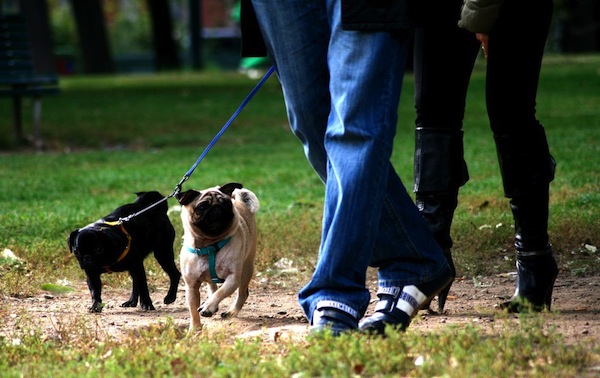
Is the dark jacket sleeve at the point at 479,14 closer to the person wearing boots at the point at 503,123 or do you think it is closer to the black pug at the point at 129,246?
the person wearing boots at the point at 503,123

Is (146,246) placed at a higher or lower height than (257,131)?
higher

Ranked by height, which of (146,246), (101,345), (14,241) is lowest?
(14,241)

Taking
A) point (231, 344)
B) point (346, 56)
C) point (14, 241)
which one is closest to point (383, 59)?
point (346, 56)

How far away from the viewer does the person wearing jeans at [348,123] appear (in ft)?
13.3

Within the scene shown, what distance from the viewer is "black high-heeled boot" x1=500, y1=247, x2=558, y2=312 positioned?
4.89 meters

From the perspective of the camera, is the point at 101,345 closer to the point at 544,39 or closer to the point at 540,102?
the point at 544,39

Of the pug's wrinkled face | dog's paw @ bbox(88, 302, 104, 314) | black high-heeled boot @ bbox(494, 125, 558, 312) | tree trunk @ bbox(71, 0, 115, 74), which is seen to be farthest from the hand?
tree trunk @ bbox(71, 0, 115, 74)

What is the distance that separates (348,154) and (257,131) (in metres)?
12.5

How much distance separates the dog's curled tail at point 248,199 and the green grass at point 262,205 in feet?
3.71

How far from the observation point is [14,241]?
7449mm

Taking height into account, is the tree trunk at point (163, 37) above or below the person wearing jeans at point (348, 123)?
below

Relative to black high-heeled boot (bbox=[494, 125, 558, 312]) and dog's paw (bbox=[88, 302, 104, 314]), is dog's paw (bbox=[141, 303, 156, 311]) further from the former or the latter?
black high-heeled boot (bbox=[494, 125, 558, 312])

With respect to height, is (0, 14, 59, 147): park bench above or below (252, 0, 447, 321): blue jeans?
below

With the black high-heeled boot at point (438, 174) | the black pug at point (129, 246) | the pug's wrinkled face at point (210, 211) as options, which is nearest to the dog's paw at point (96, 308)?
the black pug at point (129, 246)
